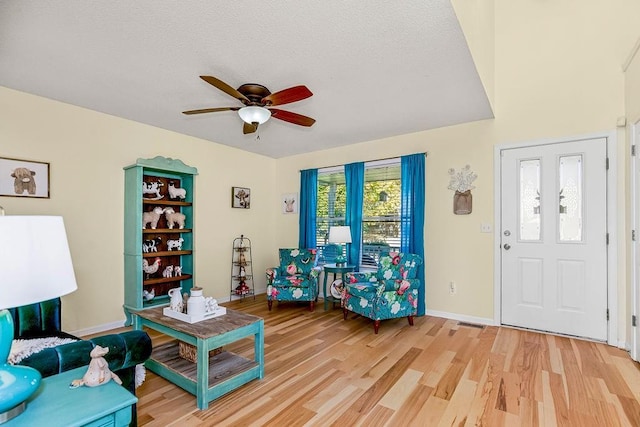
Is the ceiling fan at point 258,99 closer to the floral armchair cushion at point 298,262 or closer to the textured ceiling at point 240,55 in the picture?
the textured ceiling at point 240,55

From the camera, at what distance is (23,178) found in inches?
120

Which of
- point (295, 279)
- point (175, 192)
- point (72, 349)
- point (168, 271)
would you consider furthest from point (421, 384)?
point (175, 192)

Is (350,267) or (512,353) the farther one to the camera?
(350,267)

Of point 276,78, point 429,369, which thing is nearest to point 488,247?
point 429,369

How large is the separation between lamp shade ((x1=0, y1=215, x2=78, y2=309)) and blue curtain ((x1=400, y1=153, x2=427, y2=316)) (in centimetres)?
369

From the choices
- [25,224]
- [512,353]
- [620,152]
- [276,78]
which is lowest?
[512,353]

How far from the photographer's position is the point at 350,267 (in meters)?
4.40

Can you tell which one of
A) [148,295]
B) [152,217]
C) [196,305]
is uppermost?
[152,217]

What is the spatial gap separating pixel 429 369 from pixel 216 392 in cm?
168

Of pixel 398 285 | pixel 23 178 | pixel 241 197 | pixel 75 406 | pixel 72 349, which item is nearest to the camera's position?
pixel 75 406

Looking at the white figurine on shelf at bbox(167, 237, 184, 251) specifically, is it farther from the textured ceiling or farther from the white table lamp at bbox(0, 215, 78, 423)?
the white table lamp at bbox(0, 215, 78, 423)

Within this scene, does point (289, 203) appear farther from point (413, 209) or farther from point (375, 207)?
point (413, 209)

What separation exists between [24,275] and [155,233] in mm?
3452

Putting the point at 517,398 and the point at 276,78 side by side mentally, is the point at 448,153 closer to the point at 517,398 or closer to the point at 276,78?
the point at 276,78
